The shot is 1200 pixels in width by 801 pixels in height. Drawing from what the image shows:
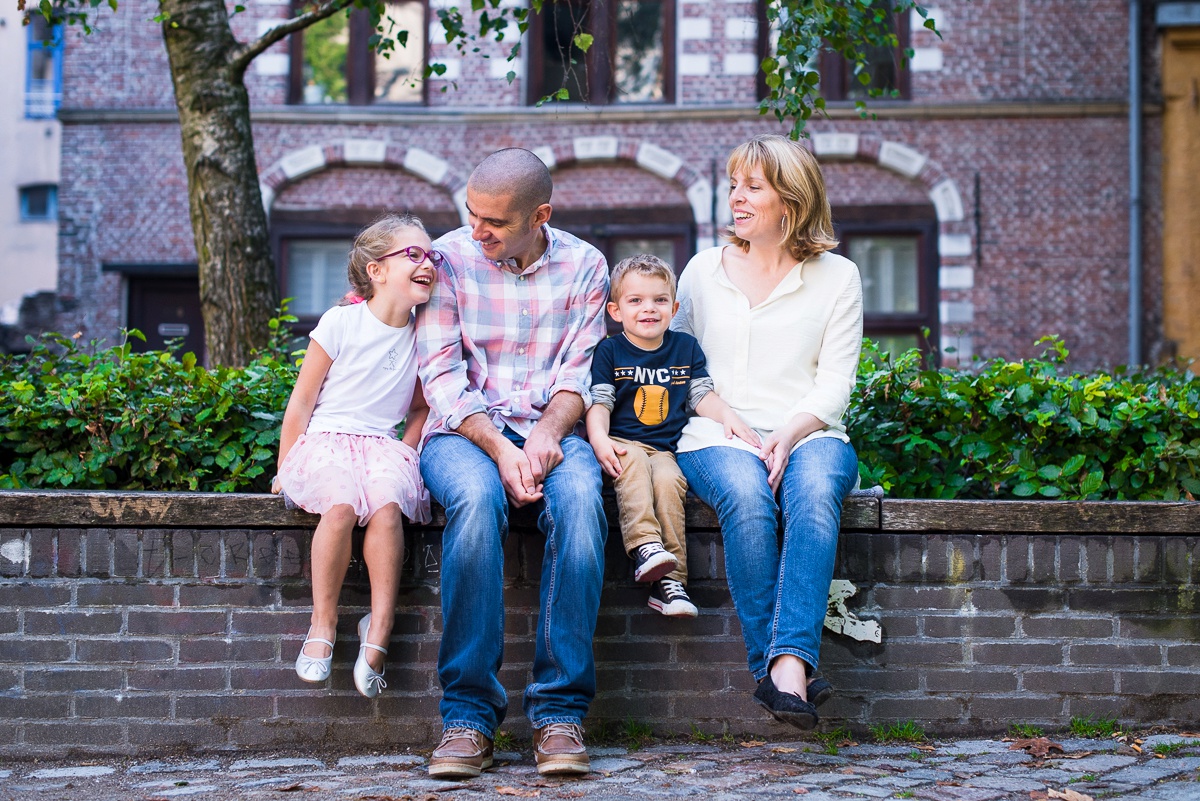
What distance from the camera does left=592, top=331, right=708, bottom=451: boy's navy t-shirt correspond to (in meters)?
3.38

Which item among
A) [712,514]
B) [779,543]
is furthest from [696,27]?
[779,543]

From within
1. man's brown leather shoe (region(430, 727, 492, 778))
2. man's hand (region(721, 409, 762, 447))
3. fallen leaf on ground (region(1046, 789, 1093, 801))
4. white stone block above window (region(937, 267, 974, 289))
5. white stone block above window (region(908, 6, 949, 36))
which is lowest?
fallen leaf on ground (region(1046, 789, 1093, 801))

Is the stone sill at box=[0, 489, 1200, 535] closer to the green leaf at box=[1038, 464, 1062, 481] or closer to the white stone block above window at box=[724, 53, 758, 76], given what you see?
the green leaf at box=[1038, 464, 1062, 481]

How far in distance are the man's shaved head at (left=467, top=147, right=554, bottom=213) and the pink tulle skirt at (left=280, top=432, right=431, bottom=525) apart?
810 mm

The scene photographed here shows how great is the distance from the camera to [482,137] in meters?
12.0

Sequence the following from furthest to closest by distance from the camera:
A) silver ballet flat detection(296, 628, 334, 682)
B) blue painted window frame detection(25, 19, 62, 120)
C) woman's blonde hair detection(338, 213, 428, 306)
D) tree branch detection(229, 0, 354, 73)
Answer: blue painted window frame detection(25, 19, 62, 120), tree branch detection(229, 0, 354, 73), woman's blonde hair detection(338, 213, 428, 306), silver ballet flat detection(296, 628, 334, 682)

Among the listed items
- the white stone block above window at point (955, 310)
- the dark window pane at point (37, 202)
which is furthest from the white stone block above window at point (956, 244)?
the dark window pane at point (37, 202)

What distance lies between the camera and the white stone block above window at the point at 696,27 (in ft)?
39.1

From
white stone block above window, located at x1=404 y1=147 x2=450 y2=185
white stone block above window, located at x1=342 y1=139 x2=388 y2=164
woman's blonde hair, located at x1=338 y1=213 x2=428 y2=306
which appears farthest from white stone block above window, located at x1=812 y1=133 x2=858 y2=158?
woman's blonde hair, located at x1=338 y1=213 x2=428 y2=306

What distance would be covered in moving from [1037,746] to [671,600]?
1.13 meters

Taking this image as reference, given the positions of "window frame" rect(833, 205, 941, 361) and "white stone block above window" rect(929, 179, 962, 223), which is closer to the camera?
"white stone block above window" rect(929, 179, 962, 223)

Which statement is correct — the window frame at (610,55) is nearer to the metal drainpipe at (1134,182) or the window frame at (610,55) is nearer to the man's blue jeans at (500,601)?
the metal drainpipe at (1134,182)

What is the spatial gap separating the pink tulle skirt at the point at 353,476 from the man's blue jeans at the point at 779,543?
851 mm

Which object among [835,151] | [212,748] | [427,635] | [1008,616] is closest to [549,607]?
[427,635]
